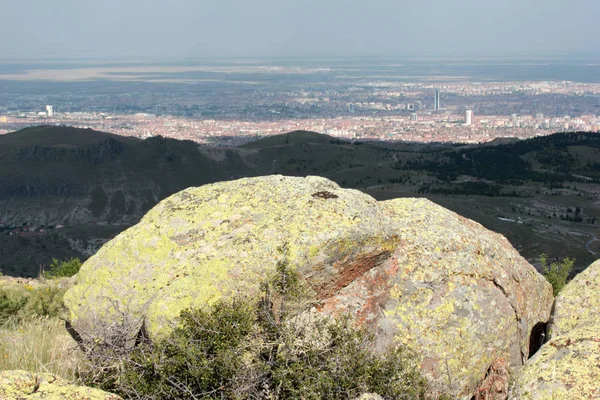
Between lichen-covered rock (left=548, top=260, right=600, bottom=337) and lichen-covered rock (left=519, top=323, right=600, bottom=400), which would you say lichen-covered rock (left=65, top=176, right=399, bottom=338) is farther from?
lichen-covered rock (left=548, top=260, right=600, bottom=337)

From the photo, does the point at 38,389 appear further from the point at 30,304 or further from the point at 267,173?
the point at 267,173

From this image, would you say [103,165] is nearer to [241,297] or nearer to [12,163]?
[12,163]

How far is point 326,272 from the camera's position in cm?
697

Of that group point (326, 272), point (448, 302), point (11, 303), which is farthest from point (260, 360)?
point (11, 303)

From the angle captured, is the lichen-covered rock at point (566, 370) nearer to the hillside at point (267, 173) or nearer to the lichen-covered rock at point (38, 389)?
the lichen-covered rock at point (38, 389)

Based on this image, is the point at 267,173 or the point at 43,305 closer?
the point at 43,305

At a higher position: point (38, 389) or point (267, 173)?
point (38, 389)

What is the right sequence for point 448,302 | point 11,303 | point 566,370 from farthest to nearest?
point 11,303 < point 448,302 < point 566,370

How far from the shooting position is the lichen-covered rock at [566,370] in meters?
5.26

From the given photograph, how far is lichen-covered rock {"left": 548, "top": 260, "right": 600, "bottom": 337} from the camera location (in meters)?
7.61

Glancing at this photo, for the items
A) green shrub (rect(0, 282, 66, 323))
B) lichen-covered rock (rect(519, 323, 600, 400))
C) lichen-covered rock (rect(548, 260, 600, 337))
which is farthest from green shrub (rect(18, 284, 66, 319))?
lichen-covered rock (rect(548, 260, 600, 337))

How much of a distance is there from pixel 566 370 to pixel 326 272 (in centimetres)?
281

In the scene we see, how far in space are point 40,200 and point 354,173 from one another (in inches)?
1833

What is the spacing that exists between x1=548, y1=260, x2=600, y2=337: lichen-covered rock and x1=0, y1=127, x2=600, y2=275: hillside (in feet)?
138
